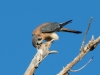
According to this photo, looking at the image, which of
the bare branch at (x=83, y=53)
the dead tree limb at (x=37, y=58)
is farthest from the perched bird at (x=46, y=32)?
the bare branch at (x=83, y=53)

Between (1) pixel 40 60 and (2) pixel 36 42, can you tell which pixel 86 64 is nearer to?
(1) pixel 40 60

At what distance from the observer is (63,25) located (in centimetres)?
1238

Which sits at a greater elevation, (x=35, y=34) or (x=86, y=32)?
(x=35, y=34)

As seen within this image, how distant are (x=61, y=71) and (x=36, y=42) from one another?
6666mm

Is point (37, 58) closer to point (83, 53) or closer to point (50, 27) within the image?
point (83, 53)

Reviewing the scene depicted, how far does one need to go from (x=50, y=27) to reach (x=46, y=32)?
40cm

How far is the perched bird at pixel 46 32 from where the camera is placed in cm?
1232

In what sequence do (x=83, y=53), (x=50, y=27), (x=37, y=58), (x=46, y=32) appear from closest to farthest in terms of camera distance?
(x=83, y=53), (x=37, y=58), (x=50, y=27), (x=46, y=32)

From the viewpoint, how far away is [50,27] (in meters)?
12.6

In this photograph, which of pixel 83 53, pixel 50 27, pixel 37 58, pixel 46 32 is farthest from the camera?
pixel 46 32

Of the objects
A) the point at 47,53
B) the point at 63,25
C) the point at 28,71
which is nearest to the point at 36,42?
the point at 63,25

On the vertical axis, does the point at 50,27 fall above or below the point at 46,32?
below

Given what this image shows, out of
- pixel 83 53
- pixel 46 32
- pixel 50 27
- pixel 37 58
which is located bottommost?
pixel 83 53

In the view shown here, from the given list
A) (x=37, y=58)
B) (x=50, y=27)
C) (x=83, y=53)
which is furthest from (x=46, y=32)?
(x=83, y=53)
